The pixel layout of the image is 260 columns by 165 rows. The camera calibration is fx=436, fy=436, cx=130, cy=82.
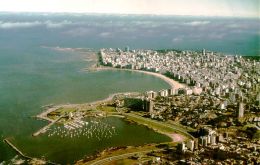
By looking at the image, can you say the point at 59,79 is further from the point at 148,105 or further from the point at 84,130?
the point at 84,130

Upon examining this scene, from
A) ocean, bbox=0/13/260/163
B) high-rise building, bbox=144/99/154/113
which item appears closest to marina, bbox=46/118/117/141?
ocean, bbox=0/13/260/163

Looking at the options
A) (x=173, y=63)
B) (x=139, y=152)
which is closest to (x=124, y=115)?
(x=139, y=152)

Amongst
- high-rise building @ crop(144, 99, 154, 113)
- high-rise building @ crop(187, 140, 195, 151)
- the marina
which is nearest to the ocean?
the marina

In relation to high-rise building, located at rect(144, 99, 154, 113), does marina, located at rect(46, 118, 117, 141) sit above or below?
below

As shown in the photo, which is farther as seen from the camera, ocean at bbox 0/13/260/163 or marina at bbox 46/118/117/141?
marina at bbox 46/118/117/141

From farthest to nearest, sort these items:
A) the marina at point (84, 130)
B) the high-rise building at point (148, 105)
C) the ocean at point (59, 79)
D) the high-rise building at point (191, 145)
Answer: the high-rise building at point (148, 105)
the marina at point (84, 130)
the ocean at point (59, 79)
the high-rise building at point (191, 145)

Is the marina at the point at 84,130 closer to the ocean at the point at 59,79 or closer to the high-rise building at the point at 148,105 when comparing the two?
the ocean at the point at 59,79

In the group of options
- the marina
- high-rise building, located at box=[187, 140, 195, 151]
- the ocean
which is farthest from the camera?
the marina

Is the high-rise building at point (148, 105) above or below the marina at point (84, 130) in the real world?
above

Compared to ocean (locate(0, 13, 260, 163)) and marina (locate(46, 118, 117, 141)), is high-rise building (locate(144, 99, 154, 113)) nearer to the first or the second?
ocean (locate(0, 13, 260, 163))

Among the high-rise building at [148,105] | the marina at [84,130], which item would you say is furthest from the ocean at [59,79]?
the high-rise building at [148,105]

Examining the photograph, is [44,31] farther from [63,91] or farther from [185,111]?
[185,111]

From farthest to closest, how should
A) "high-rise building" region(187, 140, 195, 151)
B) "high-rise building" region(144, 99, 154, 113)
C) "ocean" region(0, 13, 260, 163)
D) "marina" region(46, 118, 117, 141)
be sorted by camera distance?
"high-rise building" region(144, 99, 154, 113)
"marina" region(46, 118, 117, 141)
"ocean" region(0, 13, 260, 163)
"high-rise building" region(187, 140, 195, 151)
